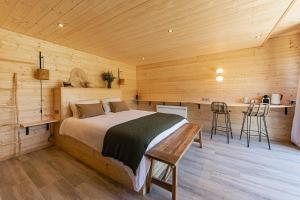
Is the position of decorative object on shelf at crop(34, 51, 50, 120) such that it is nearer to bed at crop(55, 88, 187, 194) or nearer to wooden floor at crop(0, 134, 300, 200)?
bed at crop(55, 88, 187, 194)

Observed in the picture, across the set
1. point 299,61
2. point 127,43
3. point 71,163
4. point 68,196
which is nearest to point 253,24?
point 299,61

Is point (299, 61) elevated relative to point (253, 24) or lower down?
lower down

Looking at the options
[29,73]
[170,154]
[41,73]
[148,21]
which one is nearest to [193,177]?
[170,154]

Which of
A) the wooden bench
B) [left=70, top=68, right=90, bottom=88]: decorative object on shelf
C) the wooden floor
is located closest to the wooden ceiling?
[left=70, top=68, right=90, bottom=88]: decorative object on shelf

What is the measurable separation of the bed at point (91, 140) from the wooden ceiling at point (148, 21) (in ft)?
4.17

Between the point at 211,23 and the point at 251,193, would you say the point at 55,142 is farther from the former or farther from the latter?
the point at 211,23

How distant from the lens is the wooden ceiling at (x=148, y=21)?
5.82 ft

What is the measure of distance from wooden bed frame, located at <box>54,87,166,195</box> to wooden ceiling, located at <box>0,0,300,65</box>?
1.18 meters

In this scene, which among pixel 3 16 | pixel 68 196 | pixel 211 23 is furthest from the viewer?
pixel 211 23

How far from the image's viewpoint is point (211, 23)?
226 centimetres

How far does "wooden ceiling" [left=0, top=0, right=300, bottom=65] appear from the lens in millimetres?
1775

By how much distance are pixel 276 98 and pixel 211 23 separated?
2526 mm

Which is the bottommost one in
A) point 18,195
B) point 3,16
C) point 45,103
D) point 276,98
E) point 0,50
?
point 18,195

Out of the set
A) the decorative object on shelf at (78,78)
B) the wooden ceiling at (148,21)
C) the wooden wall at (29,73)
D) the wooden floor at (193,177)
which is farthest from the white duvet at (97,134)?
the wooden ceiling at (148,21)
